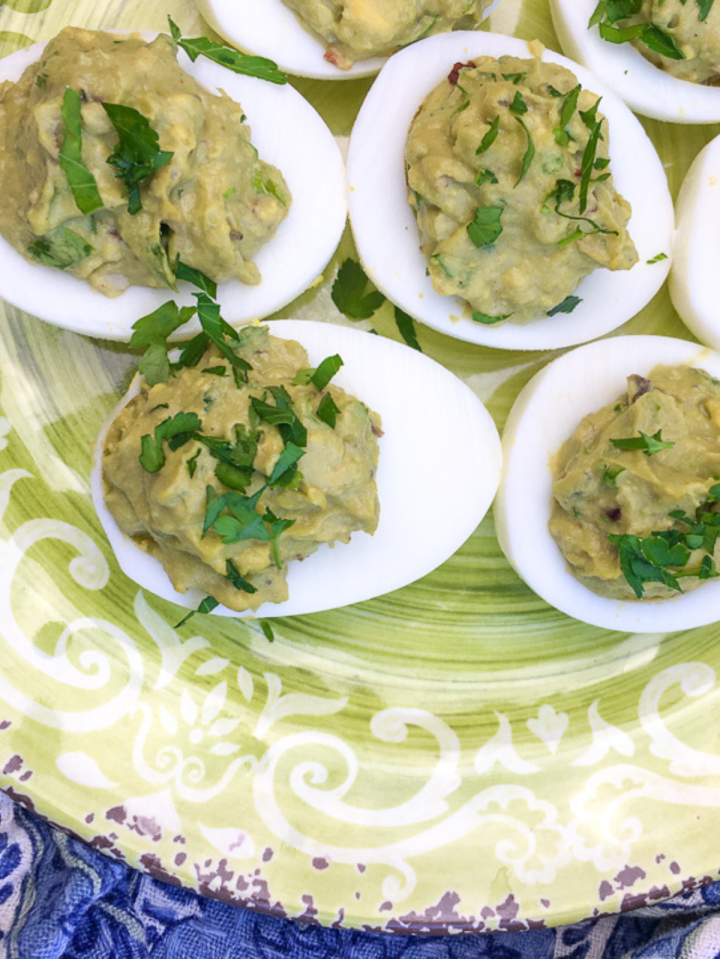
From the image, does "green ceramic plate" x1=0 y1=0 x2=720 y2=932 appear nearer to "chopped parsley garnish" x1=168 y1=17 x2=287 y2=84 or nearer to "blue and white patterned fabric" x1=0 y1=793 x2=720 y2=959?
"blue and white patterned fabric" x1=0 y1=793 x2=720 y2=959

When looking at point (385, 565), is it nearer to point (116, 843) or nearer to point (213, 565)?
point (213, 565)

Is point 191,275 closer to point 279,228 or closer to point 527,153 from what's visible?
point 279,228

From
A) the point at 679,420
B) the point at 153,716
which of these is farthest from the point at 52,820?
the point at 679,420

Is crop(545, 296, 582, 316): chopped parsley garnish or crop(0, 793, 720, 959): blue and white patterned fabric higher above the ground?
crop(545, 296, 582, 316): chopped parsley garnish

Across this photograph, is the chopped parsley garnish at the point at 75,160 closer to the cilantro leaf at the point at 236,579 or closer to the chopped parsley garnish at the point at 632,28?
the cilantro leaf at the point at 236,579

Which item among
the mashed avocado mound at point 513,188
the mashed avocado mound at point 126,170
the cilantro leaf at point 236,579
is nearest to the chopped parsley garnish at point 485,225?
the mashed avocado mound at point 513,188

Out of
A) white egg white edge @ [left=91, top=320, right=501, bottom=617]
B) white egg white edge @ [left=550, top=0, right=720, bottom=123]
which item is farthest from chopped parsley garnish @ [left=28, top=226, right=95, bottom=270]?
white egg white edge @ [left=550, top=0, right=720, bottom=123]

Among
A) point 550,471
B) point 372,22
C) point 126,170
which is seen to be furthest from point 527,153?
point 126,170

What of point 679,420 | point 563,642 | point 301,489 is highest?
point 301,489
